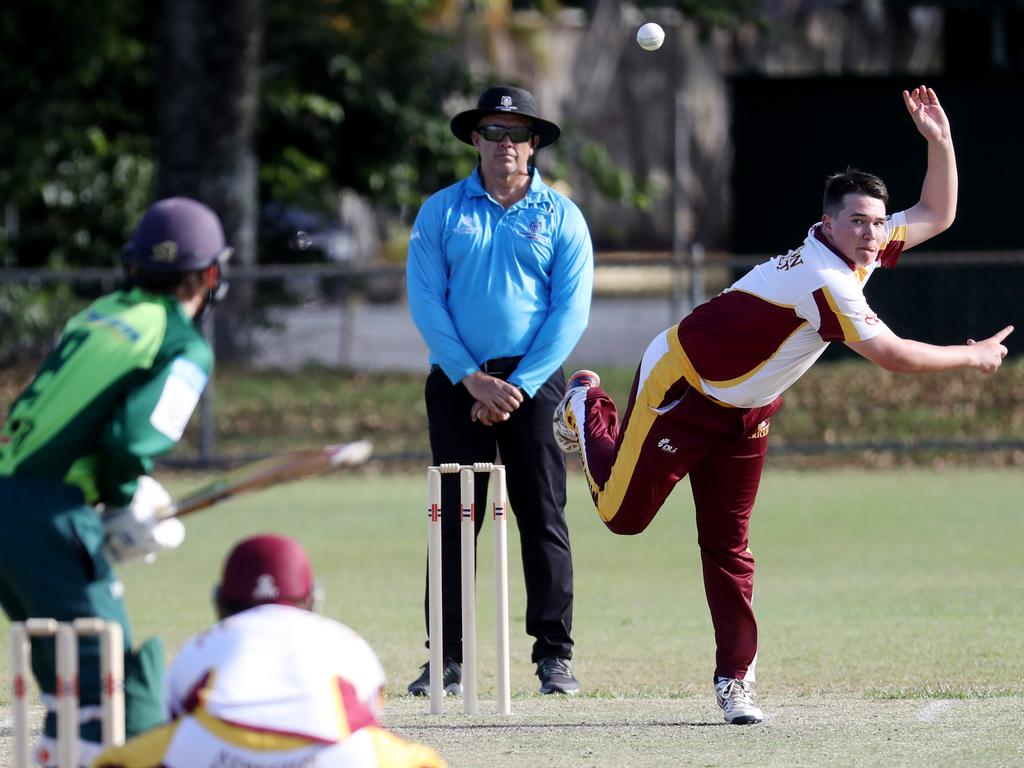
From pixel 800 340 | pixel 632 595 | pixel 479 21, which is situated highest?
pixel 479 21

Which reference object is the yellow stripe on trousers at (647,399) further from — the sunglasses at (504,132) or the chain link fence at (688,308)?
the chain link fence at (688,308)

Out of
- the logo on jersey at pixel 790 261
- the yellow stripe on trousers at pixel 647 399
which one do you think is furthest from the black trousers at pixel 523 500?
the logo on jersey at pixel 790 261

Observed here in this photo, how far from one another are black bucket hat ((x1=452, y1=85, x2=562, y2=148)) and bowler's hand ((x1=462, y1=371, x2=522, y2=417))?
1093mm

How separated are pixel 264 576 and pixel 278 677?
270mm

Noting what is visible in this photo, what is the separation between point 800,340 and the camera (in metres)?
6.23

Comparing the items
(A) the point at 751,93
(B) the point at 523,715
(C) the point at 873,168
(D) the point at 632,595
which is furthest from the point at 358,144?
(B) the point at 523,715

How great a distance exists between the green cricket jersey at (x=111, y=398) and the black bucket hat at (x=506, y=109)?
2670mm

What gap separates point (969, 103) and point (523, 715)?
1326 centimetres

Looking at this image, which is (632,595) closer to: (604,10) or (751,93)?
(751,93)

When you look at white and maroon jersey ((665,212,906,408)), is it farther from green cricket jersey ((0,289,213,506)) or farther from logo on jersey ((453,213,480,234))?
green cricket jersey ((0,289,213,506))

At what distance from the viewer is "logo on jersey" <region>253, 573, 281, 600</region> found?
4.21 meters

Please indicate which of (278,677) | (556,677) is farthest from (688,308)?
(278,677)

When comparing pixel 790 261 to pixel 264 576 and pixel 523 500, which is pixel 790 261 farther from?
pixel 264 576

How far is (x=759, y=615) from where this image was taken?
8.99m
